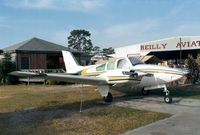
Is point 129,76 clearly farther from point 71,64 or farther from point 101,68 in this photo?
point 71,64

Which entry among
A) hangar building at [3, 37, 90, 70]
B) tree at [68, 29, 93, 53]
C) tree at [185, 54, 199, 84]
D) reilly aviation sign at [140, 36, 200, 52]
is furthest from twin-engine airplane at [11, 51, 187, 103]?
tree at [68, 29, 93, 53]

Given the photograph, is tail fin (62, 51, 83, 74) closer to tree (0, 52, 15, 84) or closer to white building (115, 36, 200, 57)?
tree (0, 52, 15, 84)

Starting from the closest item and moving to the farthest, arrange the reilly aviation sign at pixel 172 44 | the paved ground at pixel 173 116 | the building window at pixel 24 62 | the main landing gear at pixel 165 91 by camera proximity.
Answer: the paved ground at pixel 173 116 < the main landing gear at pixel 165 91 < the building window at pixel 24 62 < the reilly aviation sign at pixel 172 44

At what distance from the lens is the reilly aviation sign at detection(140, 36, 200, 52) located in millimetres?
34344

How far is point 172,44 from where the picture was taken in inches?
1438

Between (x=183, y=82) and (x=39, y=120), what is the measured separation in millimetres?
15600

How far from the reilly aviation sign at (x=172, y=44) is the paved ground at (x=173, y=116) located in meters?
21.1

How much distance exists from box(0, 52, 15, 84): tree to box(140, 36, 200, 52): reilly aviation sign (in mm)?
16924

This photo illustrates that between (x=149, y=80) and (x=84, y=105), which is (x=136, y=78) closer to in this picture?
(x=149, y=80)

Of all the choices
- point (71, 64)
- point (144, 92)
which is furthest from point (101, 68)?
point (71, 64)

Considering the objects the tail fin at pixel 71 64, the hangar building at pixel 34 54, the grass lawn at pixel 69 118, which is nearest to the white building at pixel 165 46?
the hangar building at pixel 34 54

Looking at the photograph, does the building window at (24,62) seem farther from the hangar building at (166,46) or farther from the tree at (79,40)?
the tree at (79,40)

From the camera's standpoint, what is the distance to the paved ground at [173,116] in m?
8.02

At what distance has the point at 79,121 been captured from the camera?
9.62 metres
